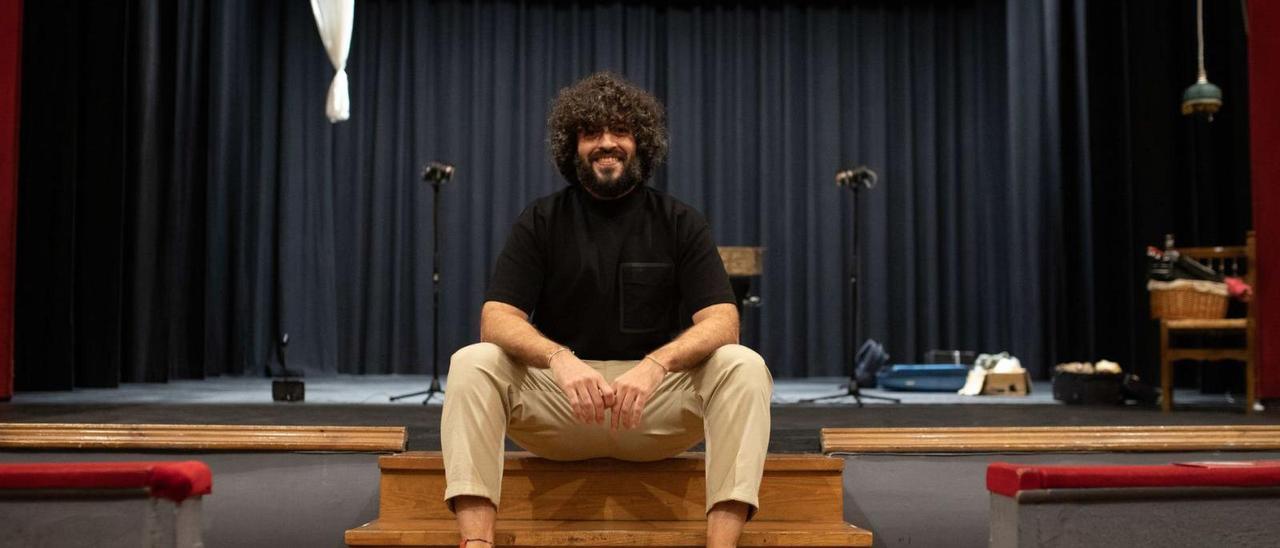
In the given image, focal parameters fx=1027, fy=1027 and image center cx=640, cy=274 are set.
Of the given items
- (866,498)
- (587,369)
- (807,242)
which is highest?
(807,242)

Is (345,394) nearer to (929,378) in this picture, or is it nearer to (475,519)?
(929,378)

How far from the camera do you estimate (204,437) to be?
3.03 metres

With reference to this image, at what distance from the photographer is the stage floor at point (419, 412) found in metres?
3.38

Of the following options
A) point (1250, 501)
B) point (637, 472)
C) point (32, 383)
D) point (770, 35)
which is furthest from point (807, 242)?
point (1250, 501)

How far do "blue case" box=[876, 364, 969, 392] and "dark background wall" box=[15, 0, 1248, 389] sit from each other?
93cm

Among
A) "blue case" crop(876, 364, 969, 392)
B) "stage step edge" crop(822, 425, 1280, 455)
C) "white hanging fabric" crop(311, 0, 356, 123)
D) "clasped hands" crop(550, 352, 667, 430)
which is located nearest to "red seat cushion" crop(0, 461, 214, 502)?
"clasped hands" crop(550, 352, 667, 430)

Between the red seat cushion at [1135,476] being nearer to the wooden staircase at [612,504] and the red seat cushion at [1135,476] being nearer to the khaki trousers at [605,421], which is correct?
the khaki trousers at [605,421]

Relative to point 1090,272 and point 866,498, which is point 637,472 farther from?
point 1090,272

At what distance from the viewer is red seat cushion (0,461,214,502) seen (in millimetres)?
1316

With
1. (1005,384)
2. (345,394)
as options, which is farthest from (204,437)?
(1005,384)

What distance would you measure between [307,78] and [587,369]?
20.3 feet

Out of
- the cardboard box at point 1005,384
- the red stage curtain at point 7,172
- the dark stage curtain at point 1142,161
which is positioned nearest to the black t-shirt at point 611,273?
the red stage curtain at point 7,172

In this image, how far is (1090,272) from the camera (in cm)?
630

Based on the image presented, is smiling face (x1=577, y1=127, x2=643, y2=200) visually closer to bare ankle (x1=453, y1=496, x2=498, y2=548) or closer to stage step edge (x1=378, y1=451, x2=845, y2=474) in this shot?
stage step edge (x1=378, y1=451, x2=845, y2=474)
